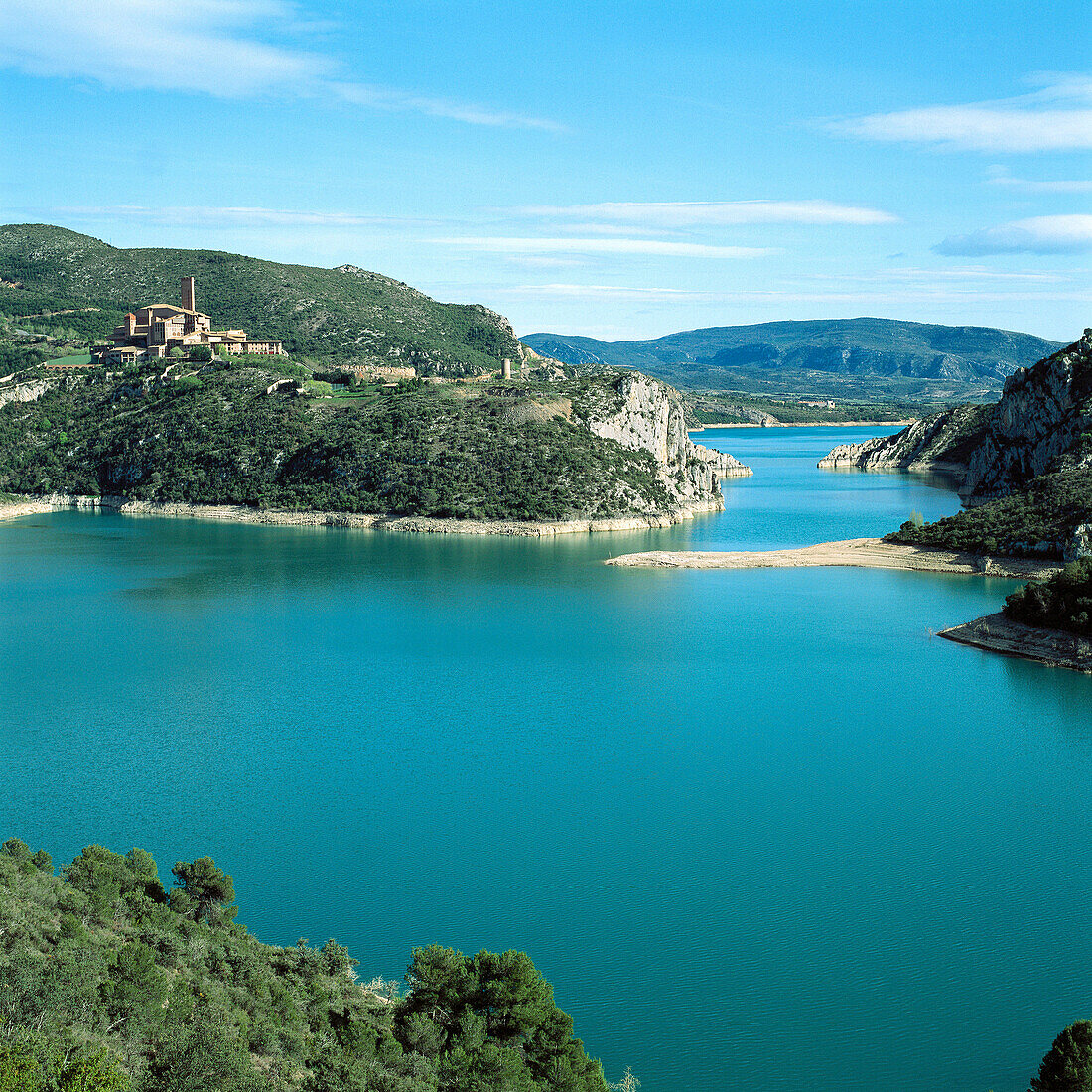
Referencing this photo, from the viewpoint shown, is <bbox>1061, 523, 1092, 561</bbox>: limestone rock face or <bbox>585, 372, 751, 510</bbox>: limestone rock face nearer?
<bbox>1061, 523, 1092, 561</bbox>: limestone rock face

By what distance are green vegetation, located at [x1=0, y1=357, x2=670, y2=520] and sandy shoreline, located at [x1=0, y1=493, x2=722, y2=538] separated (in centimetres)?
81

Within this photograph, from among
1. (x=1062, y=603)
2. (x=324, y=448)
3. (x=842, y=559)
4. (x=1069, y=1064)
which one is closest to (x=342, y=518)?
(x=324, y=448)

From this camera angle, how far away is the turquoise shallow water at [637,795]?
19.4 m

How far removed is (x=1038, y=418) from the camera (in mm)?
88000

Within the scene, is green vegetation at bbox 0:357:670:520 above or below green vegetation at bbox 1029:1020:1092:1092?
above

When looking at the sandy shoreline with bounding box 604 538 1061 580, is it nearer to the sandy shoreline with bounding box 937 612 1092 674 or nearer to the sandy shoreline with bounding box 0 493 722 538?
the sandy shoreline with bounding box 0 493 722 538

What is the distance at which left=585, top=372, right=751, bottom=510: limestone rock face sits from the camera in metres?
92.2

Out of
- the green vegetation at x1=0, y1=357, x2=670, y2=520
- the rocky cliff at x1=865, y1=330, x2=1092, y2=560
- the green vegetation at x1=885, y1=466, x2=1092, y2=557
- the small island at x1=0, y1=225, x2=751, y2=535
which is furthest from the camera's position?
the green vegetation at x1=0, y1=357, x2=670, y2=520

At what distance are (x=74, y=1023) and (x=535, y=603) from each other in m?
40.9

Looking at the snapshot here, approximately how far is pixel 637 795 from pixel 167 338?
91.2m

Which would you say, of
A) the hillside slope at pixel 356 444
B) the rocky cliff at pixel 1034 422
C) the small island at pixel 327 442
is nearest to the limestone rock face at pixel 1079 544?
the rocky cliff at pixel 1034 422

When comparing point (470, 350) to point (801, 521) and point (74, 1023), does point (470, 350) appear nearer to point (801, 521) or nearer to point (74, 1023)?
point (801, 521)

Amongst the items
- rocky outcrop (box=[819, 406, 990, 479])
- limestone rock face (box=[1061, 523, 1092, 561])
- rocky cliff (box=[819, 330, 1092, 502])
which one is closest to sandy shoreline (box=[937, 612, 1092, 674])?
limestone rock face (box=[1061, 523, 1092, 561])

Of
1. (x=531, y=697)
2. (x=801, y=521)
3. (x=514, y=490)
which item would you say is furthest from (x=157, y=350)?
(x=531, y=697)
